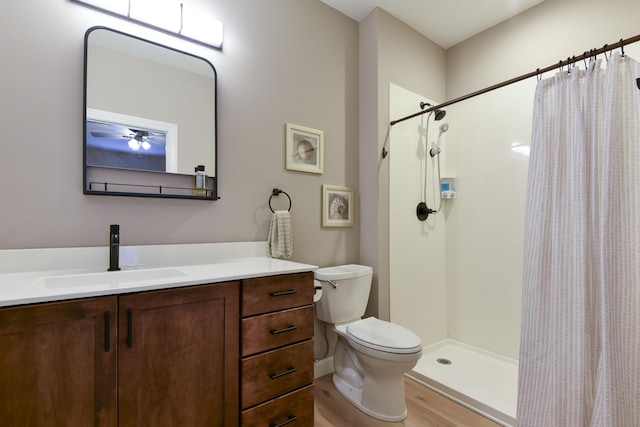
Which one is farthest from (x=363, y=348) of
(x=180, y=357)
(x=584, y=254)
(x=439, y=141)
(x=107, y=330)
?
(x=439, y=141)

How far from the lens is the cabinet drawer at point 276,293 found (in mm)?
1231

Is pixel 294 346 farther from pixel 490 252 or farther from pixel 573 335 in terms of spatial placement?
pixel 490 252

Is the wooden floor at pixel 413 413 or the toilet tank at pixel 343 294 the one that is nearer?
the wooden floor at pixel 413 413

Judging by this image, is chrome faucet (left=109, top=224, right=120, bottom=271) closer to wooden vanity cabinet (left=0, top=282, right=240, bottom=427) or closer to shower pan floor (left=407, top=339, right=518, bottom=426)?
wooden vanity cabinet (left=0, top=282, right=240, bottom=427)

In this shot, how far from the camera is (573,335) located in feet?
4.16

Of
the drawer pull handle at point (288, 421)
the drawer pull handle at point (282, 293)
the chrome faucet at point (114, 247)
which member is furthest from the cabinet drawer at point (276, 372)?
the chrome faucet at point (114, 247)

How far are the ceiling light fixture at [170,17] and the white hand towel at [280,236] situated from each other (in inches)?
41.4

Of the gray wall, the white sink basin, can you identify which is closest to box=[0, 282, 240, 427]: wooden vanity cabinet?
the white sink basin

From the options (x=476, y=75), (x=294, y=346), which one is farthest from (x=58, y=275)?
(x=476, y=75)

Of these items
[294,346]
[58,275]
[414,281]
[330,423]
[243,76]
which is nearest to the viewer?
[58,275]

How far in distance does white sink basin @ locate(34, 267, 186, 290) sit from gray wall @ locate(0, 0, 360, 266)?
219mm

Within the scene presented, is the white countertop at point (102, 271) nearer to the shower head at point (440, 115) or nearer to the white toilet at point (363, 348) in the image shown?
the white toilet at point (363, 348)

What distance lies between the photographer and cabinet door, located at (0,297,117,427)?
81 centimetres

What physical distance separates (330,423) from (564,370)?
3.85 feet
